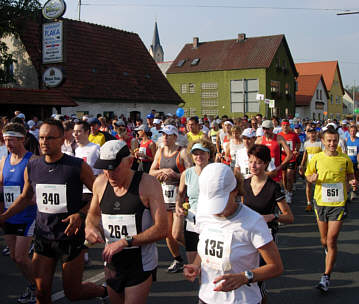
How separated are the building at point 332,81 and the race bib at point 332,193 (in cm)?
A: 7266

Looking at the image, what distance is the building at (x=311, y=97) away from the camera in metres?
64.8

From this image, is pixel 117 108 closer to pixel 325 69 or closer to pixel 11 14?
pixel 11 14

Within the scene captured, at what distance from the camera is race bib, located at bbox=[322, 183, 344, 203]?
529cm

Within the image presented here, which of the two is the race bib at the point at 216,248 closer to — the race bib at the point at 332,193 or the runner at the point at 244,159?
the race bib at the point at 332,193

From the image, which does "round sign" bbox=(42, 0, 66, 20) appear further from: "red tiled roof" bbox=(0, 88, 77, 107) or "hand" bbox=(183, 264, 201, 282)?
"hand" bbox=(183, 264, 201, 282)

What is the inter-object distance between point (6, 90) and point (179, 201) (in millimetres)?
15415

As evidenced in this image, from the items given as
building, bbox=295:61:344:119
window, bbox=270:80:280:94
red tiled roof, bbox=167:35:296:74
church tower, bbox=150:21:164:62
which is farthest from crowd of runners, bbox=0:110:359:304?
church tower, bbox=150:21:164:62

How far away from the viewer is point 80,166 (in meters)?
3.92

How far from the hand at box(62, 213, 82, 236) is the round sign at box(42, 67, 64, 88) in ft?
56.6

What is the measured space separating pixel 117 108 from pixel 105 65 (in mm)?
3400

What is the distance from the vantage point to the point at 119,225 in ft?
10.5

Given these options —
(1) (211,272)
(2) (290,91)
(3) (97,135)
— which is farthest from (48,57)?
(2) (290,91)

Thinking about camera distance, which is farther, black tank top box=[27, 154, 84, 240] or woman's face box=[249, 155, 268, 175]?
woman's face box=[249, 155, 268, 175]

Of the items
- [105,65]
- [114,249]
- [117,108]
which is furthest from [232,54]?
[114,249]
